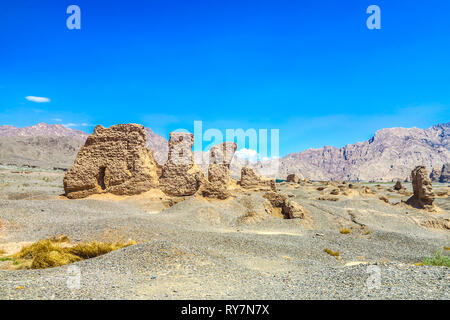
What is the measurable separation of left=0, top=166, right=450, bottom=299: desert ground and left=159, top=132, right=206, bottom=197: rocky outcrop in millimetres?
1217

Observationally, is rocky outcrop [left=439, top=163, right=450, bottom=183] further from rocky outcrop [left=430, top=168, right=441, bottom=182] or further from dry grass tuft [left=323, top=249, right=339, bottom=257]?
dry grass tuft [left=323, top=249, right=339, bottom=257]

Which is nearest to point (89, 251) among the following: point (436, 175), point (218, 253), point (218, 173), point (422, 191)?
point (218, 253)

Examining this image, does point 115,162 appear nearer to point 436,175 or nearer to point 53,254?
point 53,254

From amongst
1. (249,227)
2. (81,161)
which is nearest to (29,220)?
(81,161)

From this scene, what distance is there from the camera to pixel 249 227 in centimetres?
1579

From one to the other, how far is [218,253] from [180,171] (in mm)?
13523

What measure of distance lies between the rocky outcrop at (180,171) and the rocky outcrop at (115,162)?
118 centimetres

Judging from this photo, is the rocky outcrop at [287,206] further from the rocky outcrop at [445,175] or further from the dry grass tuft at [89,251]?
the rocky outcrop at [445,175]

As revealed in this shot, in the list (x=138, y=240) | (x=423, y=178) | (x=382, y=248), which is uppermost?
(x=423, y=178)

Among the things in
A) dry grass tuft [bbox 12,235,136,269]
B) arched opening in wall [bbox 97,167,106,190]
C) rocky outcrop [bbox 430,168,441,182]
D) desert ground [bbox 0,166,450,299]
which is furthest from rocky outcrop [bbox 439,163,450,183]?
dry grass tuft [bbox 12,235,136,269]

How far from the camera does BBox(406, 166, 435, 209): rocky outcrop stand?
26.9 metres

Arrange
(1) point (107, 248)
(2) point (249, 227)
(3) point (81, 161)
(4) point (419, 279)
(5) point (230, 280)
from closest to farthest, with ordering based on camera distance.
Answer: (4) point (419, 279), (5) point (230, 280), (1) point (107, 248), (2) point (249, 227), (3) point (81, 161)
